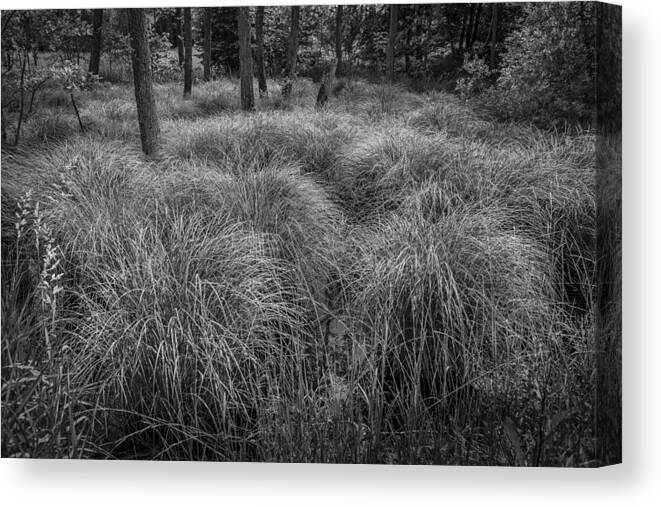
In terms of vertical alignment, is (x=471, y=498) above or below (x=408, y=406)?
below

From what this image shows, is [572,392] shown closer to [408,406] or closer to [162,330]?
[408,406]

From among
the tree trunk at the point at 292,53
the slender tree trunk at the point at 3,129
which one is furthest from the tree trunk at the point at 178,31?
the slender tree trunk at the point at 3,129

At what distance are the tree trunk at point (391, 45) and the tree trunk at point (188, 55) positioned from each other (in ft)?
A: 3.07

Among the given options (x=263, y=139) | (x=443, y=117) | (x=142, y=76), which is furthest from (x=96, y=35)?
(x=443, y=117)

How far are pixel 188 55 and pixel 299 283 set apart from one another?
1.24m

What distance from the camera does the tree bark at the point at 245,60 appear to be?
3.22 m

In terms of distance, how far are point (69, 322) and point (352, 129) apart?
1.61m

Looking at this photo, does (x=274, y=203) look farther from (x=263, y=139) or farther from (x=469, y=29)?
(x=469, y=29)

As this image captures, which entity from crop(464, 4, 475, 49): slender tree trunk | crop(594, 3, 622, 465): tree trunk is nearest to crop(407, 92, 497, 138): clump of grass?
crop(464, 4, 475, 49): slender tree trunk

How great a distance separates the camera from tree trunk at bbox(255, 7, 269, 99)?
317 cm

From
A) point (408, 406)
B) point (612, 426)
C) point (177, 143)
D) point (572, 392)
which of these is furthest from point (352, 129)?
point (612, 426)

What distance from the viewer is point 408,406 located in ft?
9.36

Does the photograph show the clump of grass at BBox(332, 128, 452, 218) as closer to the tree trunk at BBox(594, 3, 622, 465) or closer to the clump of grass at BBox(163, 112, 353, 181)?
the clump of grass at BBox(163, 112, 353, 181)

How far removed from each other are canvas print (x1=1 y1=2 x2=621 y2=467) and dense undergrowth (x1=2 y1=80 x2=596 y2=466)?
10 millimetres
